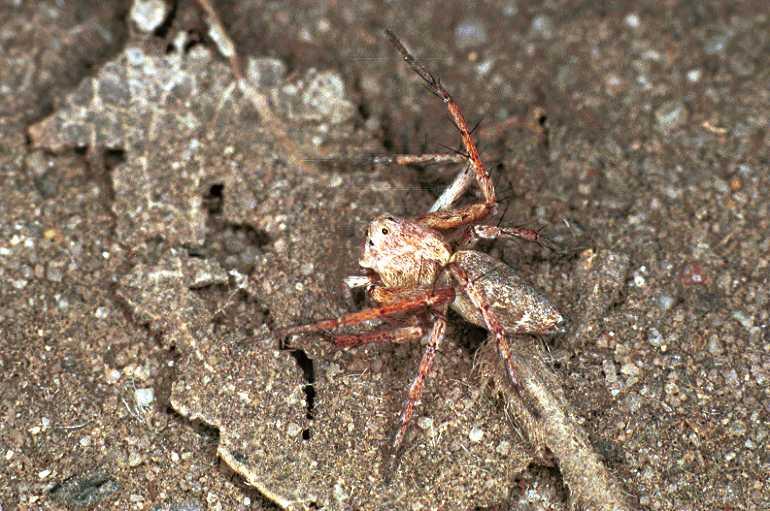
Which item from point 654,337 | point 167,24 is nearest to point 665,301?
point 654,337

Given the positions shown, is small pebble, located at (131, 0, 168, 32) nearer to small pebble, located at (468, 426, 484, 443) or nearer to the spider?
the spider

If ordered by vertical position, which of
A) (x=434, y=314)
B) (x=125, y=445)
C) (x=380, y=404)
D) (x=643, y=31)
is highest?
(x=643, y=31)

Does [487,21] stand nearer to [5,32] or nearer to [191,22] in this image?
[191,22]

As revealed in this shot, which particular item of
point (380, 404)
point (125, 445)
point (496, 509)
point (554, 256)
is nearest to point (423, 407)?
point (380, 404)

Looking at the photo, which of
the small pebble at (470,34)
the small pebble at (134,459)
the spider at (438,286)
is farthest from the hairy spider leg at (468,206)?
the small pebble at (134,459)

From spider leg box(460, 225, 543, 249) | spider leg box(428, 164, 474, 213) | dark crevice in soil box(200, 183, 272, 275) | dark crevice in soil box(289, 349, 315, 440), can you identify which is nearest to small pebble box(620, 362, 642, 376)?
spider leg box(460, 225, 543, 249)

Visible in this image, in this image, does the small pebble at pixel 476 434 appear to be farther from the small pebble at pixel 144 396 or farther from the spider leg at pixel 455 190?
the small pebble at pixel 144 396
